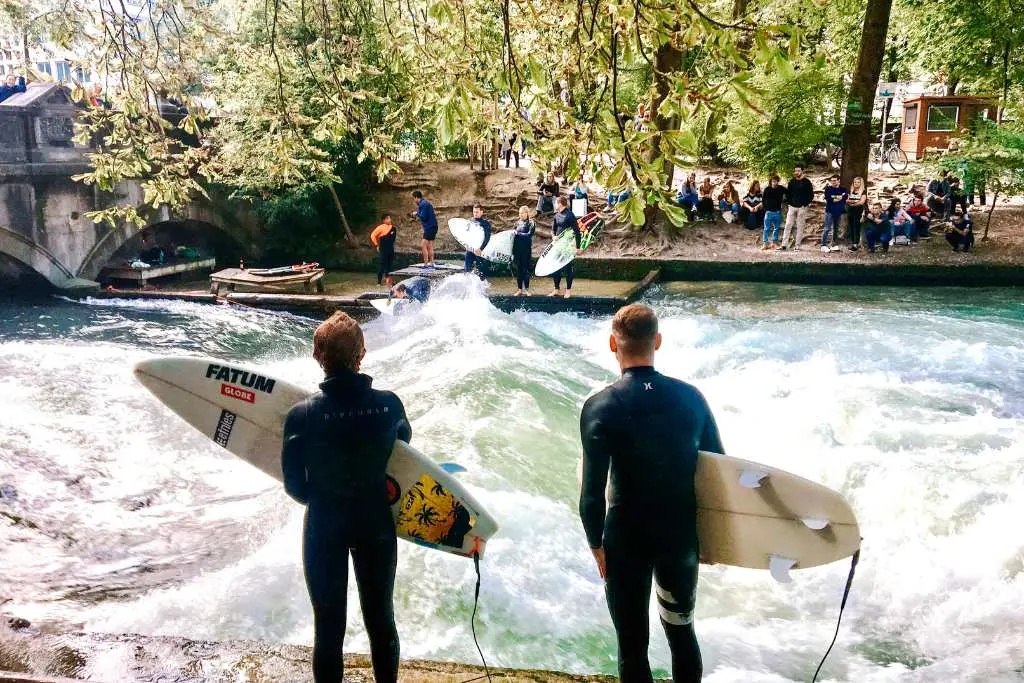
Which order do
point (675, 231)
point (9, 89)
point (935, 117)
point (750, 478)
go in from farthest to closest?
point (935, 117) → point (675, 231) → point (9, 89) → point (750, 478)

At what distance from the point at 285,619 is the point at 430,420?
4.20m

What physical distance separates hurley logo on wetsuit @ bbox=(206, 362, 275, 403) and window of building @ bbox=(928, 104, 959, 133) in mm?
26056

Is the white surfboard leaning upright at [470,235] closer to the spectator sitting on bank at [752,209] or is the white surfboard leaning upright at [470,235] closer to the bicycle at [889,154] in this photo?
the spectator sitting on bank at [752,209]

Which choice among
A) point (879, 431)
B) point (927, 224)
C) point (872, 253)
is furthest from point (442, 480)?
point (927, 224)

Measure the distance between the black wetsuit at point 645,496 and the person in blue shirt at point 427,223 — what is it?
14672 millimetres

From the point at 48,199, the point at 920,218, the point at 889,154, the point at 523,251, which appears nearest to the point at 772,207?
the point at 920,218

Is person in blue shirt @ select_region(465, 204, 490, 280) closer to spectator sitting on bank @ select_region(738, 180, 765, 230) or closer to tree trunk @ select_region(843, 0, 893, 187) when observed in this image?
spectator sitting on bank @ select_region(738, 180, 765, 230)

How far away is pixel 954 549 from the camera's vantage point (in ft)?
21.1

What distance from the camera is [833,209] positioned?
18.8 m

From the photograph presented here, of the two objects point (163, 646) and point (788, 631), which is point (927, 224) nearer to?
point (788, 631)

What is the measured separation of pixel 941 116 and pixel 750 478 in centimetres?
2614

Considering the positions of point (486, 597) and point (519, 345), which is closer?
point (486, 597)

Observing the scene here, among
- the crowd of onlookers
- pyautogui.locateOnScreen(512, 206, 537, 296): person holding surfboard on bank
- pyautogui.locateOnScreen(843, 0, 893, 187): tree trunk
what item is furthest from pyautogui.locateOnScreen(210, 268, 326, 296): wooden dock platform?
pyautogui.locateOnScreen(843, 0, 893, 187): tree trunk

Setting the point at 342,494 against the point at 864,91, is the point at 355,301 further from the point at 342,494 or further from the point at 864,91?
the point at 342,494
